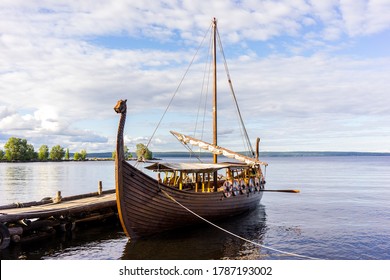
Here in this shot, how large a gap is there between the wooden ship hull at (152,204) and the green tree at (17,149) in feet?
575

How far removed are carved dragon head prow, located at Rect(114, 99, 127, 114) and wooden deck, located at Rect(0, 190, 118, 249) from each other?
7.38 metres

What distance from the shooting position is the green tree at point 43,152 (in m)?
193

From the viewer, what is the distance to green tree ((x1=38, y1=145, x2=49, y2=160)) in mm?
193400

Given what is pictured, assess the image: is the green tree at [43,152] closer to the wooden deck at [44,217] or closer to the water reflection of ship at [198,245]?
the wooden deck at [44,217]

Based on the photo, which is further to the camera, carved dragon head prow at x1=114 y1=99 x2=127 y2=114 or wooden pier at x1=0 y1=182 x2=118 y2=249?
wooden pier at x1=0 y1=182 x2=118 y2=249

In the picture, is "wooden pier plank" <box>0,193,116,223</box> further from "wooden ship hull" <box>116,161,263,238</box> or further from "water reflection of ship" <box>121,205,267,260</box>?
"wooden ship hull" <box>116,161,263,238</box>

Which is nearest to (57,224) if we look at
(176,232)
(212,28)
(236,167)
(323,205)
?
(176,232)

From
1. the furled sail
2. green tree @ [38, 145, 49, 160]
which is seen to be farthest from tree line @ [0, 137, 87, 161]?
the furled sail

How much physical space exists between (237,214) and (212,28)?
51.2 feet

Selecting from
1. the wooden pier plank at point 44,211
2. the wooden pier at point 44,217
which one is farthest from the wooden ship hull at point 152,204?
the wooden pier at point 44,217

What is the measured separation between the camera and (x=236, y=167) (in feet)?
91.3

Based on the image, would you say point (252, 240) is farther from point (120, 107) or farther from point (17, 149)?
point (17, 149)

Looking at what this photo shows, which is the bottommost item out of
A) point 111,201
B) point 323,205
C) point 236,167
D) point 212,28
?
point 323,205
